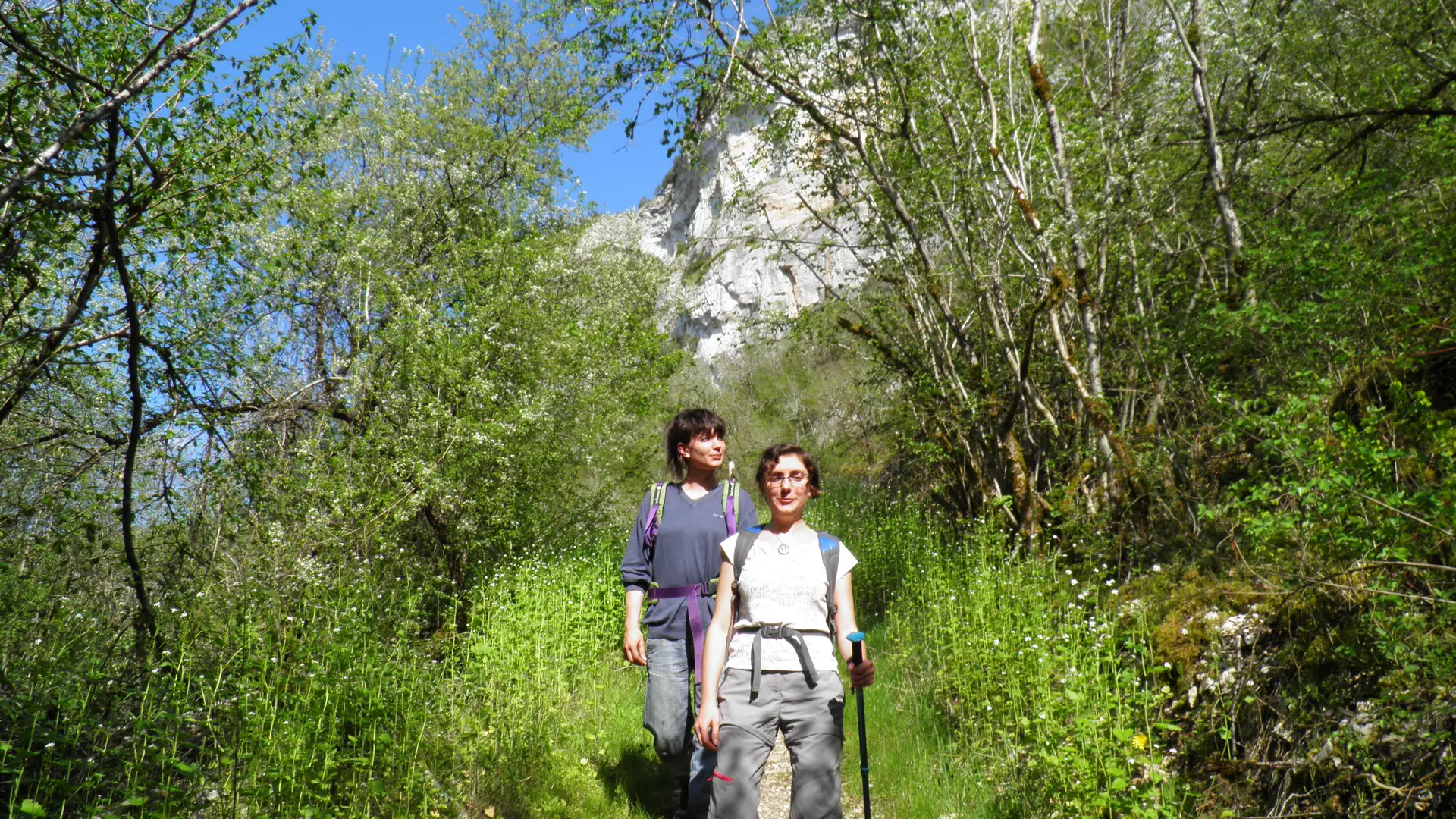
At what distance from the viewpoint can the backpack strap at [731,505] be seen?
13.8 ft

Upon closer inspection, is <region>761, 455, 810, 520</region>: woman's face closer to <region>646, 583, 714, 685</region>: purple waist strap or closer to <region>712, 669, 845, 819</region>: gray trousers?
<region>712, 669, 845, 819</region>: gray trousers

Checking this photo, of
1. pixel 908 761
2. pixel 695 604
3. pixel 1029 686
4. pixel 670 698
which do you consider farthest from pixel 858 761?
pixel 695 604

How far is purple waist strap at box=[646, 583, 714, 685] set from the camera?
4102 mm

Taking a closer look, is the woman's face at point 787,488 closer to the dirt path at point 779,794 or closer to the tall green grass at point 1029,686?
the tall green grass at point 1029,686

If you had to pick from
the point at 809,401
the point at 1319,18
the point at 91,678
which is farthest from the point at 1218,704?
the point at 809,401

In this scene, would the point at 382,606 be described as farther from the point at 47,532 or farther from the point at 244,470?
the point at 47,532

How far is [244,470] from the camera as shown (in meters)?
6.80

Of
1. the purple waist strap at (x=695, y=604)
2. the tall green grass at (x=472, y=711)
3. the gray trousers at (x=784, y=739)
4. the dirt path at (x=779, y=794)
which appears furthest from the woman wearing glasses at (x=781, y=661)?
the dirt path at (x=779, y=794)

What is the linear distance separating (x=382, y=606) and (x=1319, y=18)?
9279 mm

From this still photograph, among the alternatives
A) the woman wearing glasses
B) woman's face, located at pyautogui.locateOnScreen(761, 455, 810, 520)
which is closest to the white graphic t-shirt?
the woman wearing glasses

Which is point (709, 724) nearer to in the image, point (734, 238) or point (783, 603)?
point (783, 603)

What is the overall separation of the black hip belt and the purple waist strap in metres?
1.13

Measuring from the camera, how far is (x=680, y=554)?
13.7ft

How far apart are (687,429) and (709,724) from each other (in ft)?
5.89
